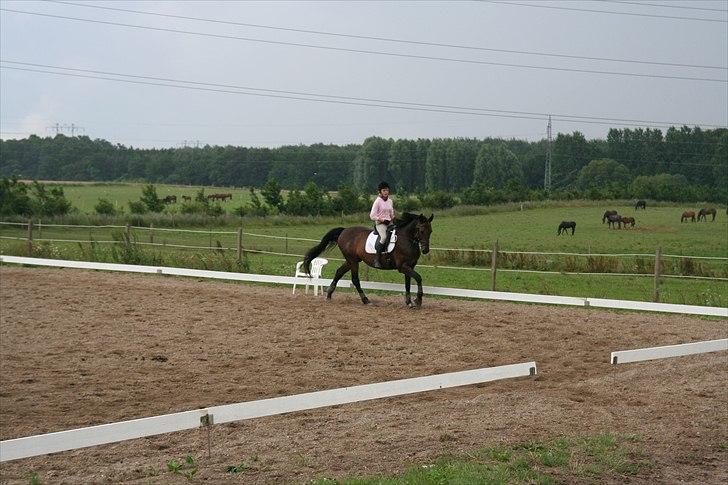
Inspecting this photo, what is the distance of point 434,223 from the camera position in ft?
127

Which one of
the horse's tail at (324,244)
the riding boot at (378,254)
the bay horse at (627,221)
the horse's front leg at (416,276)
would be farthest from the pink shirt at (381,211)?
the bay horse at (627,221)

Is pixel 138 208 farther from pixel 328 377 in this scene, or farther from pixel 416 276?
pixel 328 377

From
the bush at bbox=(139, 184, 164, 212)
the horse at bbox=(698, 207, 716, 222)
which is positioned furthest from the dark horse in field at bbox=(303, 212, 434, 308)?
the horse at bbox=(698, 207, 716, 222)

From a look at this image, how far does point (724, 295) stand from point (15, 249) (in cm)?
1820

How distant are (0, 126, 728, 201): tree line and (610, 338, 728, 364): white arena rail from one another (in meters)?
39.3

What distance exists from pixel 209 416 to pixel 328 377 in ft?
11.5

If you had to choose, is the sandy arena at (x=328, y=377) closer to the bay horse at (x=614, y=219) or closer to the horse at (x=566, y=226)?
the horse at (x=566, y=226)

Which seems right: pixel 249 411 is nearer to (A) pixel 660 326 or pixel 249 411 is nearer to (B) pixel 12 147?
(A) pixel 660 326

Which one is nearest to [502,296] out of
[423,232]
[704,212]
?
[423,232]

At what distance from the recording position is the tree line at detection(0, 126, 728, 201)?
188 feet

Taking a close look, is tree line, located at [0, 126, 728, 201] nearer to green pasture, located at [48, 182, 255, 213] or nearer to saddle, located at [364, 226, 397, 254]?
green pasture, located at [48, 182, 255, 213]

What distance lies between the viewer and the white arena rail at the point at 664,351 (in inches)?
391

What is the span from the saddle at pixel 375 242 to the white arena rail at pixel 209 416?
6444mm

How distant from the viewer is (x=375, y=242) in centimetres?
1503
